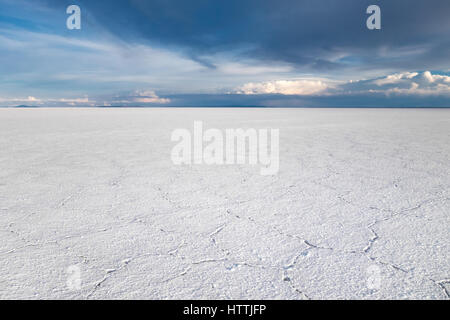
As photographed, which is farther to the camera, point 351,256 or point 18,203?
point 18,203

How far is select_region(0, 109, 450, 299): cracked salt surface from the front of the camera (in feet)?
4.07

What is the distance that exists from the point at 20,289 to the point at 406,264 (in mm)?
1688

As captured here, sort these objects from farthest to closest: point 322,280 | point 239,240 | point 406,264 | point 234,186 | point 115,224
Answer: point 234,186, point 115,224, point 239,240, point 406,264, point 322,280

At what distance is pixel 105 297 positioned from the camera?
1175mm

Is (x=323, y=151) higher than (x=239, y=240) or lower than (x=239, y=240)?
higher

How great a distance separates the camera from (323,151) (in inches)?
177

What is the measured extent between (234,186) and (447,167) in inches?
101

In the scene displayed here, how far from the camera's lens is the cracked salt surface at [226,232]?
48.8 inches

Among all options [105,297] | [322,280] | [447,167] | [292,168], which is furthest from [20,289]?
[447,167]

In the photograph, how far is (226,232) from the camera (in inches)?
68.7

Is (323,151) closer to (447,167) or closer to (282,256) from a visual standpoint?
(447,167)

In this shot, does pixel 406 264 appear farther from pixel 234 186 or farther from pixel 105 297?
pixel 234 186
